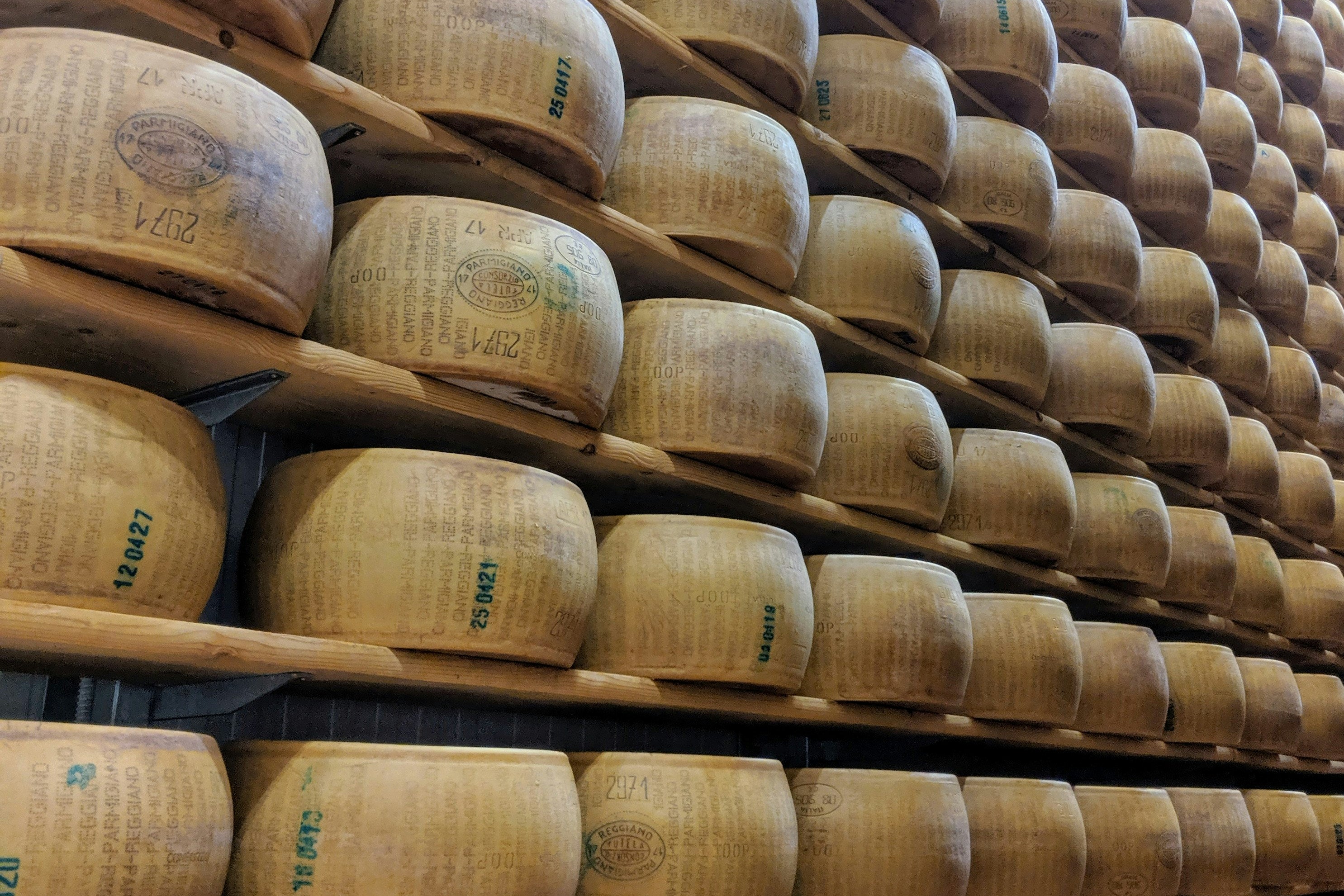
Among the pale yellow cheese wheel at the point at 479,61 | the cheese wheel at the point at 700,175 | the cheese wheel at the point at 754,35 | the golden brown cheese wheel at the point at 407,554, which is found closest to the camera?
the golden brown cheese wheel at the point at 407,554

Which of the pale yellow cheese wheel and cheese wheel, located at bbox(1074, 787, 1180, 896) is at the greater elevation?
the pale yellow cheese wheel

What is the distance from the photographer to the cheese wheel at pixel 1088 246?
10.2ft

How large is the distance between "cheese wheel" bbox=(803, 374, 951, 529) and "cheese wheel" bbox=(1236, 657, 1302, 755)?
153cm

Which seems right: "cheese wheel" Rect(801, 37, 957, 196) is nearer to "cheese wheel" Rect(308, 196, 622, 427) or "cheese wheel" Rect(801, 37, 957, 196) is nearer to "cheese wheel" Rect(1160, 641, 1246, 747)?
"cheese wheel" Rect(308, 196, 622, 427)

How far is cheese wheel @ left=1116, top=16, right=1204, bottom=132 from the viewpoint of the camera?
3619mm

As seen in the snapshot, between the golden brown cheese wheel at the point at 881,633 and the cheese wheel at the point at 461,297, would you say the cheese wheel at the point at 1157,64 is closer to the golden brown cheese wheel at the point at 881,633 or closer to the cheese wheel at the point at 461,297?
the golden brown cheese wheel at the point at 881,633

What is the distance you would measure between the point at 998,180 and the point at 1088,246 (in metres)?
0.44

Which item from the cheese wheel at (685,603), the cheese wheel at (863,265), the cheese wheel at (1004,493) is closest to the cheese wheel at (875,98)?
the cheese wheel at (863,265)

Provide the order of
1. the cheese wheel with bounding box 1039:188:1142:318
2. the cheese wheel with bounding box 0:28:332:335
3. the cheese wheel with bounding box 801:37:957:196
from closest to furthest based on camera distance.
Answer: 1. the cheese wheel with bounding box 0:28:332:335
2. the cheese wheel with bounding box 801:37:957:196
3. the cheese wheel with bounding box 1039:188:1142:318

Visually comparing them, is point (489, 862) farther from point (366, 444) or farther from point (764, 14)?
point (764, 14)

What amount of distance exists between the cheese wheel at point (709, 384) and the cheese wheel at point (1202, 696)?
1.55 m

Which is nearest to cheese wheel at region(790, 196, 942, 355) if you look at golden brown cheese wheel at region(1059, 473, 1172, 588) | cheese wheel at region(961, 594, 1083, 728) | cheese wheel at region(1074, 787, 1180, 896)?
Answer: cheese wheel at region(961, 594, 1083, 728)

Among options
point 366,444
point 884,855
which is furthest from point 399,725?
point 884,855

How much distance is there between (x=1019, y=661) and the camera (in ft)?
8.16
